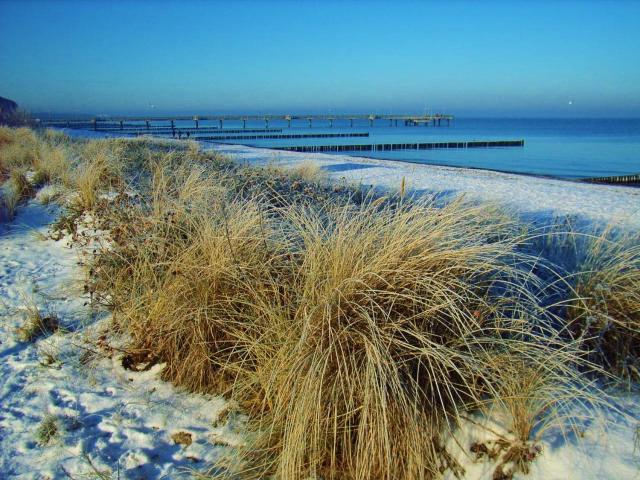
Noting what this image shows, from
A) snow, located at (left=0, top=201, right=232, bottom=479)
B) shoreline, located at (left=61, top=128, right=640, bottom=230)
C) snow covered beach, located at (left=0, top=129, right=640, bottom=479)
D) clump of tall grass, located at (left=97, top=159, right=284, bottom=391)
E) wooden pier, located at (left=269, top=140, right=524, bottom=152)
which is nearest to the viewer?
snow covered beach, located at (left=0, top=129, right=640, bottom=479)

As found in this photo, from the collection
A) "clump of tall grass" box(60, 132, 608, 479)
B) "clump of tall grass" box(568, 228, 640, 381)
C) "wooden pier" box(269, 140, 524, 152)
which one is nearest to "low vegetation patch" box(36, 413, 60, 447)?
"clump of tall grass" box(60, 132, 608, 479)

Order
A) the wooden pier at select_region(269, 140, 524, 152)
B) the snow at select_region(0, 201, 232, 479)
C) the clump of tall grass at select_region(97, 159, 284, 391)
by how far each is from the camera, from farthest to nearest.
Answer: the wooden pier at select_region(269, 140, 524, 152), the clump of tall grass at select_region(97, 159, 284, 391), the snow at select_region(0, 201, 232, 479)

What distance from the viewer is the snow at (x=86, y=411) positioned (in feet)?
7.25

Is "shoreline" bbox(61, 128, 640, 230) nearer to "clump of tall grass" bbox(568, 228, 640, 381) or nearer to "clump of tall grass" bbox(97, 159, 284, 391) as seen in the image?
"clump of tall grass" bbox(568, 228, 640, 381)

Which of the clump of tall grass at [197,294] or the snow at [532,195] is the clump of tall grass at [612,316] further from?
the snow at [532,195]

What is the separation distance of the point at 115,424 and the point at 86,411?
0.23 m

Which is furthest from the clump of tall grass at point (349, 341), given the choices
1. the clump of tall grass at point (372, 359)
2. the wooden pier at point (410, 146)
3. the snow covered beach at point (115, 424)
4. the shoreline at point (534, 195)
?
the wooden pier at point (410, 146)

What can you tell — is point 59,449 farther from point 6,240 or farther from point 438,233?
point 6,240

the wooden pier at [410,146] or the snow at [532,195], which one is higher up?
the wooden pier at [410,146]

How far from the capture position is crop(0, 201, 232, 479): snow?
2211 mm

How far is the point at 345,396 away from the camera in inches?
87.6

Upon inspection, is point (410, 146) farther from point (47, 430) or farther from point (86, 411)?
point (47, 430)

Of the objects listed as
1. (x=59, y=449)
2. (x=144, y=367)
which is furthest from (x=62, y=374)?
(x=59, y=449)

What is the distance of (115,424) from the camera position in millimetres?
2500
